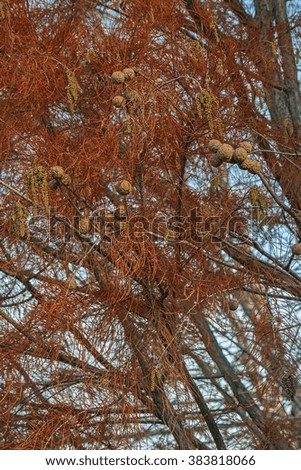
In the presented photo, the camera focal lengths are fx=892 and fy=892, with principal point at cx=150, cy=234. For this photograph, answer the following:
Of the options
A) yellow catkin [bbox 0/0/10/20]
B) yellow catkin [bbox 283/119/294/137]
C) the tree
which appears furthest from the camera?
yellow catkin [bbox 283/119/294/137]

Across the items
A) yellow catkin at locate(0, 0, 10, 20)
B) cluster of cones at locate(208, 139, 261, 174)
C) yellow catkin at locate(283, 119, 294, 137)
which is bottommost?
cluster of cones at locate(208, 139, 261, 174)

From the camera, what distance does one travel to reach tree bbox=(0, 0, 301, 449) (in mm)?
3045

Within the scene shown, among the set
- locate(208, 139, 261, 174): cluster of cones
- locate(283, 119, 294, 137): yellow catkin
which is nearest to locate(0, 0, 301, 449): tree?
locate(283, 119, 294, 137): yellow catkin

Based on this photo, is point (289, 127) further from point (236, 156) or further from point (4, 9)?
point (236, 156)

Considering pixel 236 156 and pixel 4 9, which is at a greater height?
pixel 4 9

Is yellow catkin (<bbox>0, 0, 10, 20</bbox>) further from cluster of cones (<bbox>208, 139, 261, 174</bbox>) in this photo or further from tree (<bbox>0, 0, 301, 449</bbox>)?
cluster of cones (<bbox>208, 139, 261, 174</bbox>)

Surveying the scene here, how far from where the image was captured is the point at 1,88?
141 inches

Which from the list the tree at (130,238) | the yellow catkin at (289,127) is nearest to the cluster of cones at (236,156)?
the tree at (130,238)

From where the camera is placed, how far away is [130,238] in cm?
302

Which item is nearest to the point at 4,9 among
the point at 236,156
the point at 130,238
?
the point at 130,238

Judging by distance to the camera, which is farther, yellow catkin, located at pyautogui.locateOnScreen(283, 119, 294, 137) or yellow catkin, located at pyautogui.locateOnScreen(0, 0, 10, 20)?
yellow catkin, located at pyautogui.locateOnScreen(283, 119, 294, 137)

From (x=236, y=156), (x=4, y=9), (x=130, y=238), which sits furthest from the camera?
(x=4, y=9)
